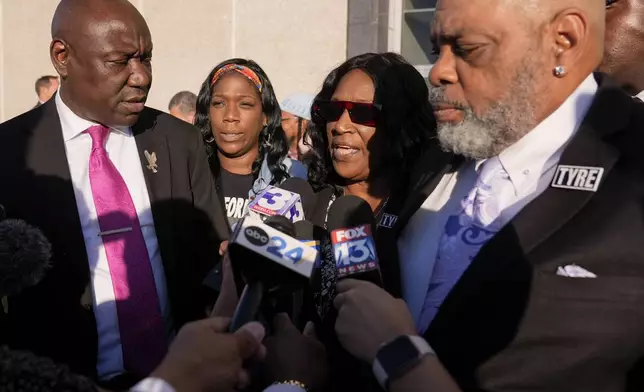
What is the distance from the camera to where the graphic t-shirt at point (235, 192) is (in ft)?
13.9

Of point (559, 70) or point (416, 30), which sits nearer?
point (559, 70)

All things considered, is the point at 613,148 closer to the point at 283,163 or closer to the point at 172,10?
the point at 283,163

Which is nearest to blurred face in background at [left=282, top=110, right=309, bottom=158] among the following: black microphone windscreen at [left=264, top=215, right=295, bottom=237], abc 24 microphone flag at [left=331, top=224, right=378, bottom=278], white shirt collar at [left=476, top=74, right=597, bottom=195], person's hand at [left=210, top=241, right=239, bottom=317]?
black microphone windscreen at [left=264, top=215, right=295, bottom=237]

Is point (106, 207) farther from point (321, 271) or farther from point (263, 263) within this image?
point (263, 263)

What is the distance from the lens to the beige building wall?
775 centimetres

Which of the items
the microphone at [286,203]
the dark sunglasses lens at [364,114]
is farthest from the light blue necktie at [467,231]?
the dark sunglasses lens at [364,114]

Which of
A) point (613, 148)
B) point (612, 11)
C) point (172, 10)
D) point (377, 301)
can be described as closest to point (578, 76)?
point (613, 148)

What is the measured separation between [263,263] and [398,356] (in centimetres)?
41

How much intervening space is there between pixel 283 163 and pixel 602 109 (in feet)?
10.1

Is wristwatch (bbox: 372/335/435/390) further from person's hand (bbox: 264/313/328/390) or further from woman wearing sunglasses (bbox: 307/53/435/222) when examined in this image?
woman wearing sunglasses (bbox: 307/53/435/222)

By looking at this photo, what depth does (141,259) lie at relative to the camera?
2859 mm

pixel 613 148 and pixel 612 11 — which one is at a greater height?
pixel 612 11

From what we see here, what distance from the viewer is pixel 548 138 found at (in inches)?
76.4

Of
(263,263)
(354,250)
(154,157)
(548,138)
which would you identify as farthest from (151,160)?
(548,138)
